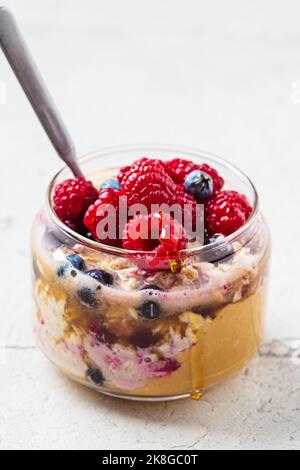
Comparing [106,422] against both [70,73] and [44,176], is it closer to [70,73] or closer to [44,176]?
[44,176]

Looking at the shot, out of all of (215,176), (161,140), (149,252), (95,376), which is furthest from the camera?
(161,140)

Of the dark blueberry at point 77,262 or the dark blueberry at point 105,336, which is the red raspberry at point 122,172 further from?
the dark blueberry at point 105,336

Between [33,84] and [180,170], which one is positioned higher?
[33,84]

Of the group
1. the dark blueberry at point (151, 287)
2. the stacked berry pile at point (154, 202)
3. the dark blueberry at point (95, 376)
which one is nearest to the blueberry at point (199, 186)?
the stacked berry pile at point (154, 202)

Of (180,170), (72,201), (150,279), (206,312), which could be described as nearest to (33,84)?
(72,201)

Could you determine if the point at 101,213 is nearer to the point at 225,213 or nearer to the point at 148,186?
the point at 148,186

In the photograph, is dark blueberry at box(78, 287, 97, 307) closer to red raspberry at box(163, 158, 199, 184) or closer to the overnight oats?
the overnight oats

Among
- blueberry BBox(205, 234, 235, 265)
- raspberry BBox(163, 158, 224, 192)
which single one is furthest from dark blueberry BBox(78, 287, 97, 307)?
raspberry BBox(163, 158, 224, 192)
